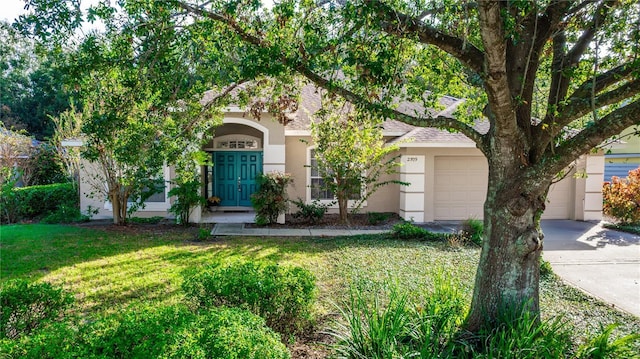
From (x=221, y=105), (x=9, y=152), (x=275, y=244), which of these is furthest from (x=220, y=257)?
(x=9, y=152)

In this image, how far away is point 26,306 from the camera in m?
3.98

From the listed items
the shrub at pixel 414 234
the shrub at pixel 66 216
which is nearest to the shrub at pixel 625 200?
the shrub at pixel 414 234

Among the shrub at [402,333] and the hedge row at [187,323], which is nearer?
the hedge row at [187,323]

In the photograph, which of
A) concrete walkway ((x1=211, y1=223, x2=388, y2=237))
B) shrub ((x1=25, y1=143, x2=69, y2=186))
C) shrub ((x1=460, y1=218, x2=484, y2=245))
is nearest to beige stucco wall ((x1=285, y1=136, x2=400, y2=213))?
concrete walkway ((x1=211, y1=223, x2=388, y2=237))

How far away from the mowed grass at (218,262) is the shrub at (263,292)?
577 millimetres

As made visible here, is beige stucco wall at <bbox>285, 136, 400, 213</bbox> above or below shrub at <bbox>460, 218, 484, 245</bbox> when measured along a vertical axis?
above

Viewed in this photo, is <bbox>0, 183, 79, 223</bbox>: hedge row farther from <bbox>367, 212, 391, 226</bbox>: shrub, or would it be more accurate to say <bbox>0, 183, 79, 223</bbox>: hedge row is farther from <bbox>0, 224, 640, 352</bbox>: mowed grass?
<bbox>367, 212, 391, 226</bbox>: shrub

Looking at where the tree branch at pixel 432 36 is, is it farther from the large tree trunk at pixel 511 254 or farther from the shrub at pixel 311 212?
the shrub at pixel 311 212

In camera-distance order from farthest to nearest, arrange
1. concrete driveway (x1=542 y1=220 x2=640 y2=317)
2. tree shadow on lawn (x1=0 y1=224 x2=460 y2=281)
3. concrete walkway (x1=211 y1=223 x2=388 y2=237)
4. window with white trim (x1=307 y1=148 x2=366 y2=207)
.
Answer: window with white trim (x1=307 y1=148 x2=366 y2=207) < concrete walkway (x1=211 y1=223 x2=388 y2=237) < tree shadow on lawn (x1=0 y1=224 x2=460 y2=281) < concrete driveway (x1=542 y1=220 x2=640 y2=317)

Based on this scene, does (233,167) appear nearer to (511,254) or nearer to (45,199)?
(45,199)

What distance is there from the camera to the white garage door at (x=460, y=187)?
14.7m

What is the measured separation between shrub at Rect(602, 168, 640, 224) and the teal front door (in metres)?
12.5

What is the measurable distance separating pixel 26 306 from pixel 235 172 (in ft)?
40.2

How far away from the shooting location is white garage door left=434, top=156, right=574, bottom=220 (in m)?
14.7
